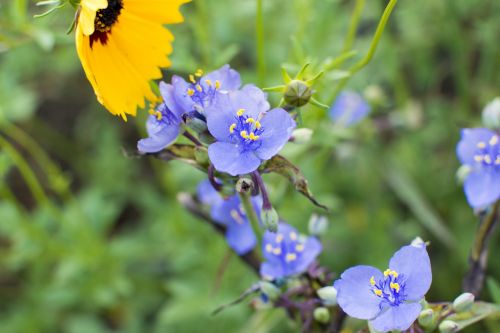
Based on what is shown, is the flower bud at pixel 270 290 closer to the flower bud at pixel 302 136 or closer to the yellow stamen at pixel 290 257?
the yellow stamen at pixel 290 257

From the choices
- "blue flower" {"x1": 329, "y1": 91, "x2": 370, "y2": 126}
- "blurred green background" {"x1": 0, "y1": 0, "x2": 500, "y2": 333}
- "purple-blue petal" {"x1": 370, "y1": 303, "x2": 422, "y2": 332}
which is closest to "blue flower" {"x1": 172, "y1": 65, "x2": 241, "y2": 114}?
"purple-blue petal" {"x1": 370, "y1": 303, "x2": 422, "y2": 332}

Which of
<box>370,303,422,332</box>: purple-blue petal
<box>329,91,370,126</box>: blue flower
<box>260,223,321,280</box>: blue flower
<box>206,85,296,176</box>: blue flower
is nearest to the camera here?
<box>370,303,422,332</box>: purple-blue petal

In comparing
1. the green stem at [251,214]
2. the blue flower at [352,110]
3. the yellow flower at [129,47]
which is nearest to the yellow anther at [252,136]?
the green stem at [251,214]

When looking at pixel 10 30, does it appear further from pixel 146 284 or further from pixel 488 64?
pixel 488 64

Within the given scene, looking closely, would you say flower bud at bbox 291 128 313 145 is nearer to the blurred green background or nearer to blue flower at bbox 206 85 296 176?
blue flower at bbox 206 85 296 176

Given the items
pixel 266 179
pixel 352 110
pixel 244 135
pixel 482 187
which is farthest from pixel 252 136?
pixel 352 110

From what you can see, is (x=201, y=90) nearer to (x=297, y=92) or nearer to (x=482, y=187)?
(x=297, y=92)

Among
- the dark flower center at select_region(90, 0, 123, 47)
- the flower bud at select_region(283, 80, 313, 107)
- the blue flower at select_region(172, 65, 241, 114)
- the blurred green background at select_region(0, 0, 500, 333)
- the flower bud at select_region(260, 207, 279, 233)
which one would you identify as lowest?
the blurred green background at select_region(0, 0, 500, 333)

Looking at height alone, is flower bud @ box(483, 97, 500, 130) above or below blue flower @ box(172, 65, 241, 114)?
below
